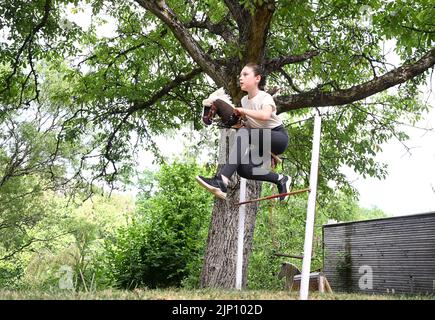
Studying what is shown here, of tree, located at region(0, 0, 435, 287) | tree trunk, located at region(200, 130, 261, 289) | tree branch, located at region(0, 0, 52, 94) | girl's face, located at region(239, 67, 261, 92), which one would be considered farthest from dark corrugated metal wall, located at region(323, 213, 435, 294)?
tree branch, located at region(0, 0, 52, 94)

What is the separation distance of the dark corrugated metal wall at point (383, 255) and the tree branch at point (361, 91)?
2.89 meters

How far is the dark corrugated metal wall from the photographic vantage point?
29.3ft

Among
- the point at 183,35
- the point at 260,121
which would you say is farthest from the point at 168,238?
the point at 260,121

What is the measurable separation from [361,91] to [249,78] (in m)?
2.73

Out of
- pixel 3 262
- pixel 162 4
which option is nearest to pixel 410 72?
pixel 162 4

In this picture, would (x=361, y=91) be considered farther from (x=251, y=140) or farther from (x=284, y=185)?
(x=251, y=140)

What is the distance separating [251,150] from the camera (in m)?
5.15

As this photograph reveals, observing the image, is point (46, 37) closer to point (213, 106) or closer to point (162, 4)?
point (162, 4)

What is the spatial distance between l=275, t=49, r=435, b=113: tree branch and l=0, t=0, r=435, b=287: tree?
16 mm

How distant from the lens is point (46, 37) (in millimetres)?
10234

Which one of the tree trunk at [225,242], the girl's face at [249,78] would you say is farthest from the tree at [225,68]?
the girl's face at [249,78]

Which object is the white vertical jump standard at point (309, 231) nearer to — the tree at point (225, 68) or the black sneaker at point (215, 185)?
the black sneaker at point (215, 185)

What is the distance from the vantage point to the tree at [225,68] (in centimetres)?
731
